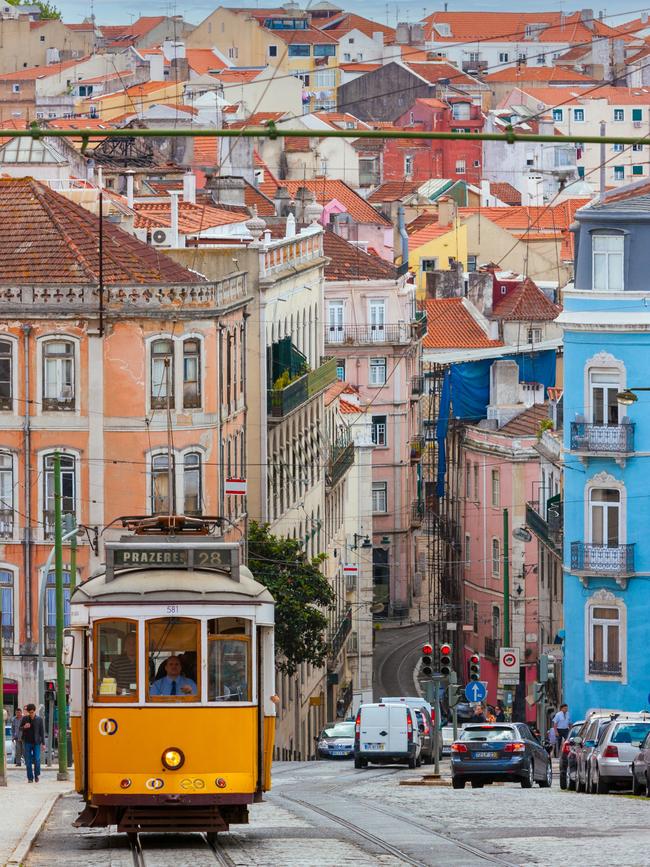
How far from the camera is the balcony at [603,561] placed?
58781mm

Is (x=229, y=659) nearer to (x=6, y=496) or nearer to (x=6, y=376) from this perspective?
(x=6, y=496)

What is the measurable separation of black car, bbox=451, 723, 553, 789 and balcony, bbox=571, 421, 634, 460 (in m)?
19.8

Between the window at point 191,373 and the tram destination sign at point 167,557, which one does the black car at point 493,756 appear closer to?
the tram destination sign at point 167,557

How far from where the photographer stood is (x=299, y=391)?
2795 inches

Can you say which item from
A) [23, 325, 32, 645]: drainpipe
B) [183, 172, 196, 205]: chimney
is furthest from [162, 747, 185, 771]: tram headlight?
[183, 172, 196, 205]: chimney

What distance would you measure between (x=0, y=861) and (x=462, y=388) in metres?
→ 69.5

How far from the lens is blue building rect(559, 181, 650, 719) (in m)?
58.3

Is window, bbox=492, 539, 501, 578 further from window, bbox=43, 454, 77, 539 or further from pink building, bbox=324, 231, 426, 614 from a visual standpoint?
window, bbox=43, 454, 77, 539

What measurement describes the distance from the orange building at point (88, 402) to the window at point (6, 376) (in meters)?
0.04

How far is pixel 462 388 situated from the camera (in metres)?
91.1

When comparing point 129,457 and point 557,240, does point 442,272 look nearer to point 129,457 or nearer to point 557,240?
point 557,240

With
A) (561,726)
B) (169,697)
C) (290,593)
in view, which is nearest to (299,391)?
(290,593)

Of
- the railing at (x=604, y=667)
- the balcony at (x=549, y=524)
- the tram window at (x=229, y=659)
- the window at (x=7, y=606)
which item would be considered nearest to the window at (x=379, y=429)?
the balcony at (x=549, y=524)

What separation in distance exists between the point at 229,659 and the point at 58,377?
34718 mm
